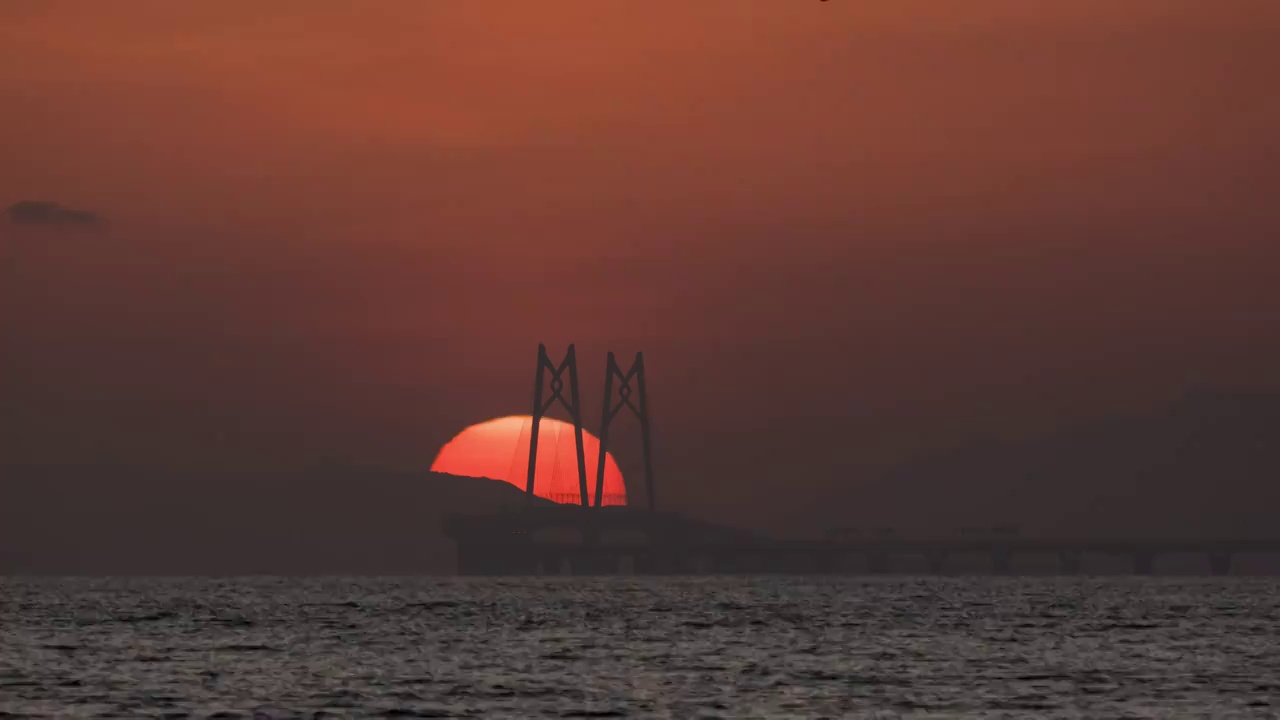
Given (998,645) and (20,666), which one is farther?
(998,645)

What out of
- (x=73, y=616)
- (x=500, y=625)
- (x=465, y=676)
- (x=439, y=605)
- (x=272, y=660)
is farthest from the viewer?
(x=439, y=605)

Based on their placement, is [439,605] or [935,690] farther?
[439,605]

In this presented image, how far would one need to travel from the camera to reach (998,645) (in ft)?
260

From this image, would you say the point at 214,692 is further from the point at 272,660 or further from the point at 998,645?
the point at 998,645

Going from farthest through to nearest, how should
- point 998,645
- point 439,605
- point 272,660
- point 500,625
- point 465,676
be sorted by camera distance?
point 439,605
point 500,625
point 998,645
point 272,660
point 465,676

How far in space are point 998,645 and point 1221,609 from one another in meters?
58.7

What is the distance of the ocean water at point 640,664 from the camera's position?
162 feet

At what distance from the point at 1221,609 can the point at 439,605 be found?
51136 millimetres

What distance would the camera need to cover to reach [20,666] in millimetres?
63625

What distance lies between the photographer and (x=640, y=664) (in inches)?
2569

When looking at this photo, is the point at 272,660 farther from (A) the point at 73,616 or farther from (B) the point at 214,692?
(A) the point at 73,616

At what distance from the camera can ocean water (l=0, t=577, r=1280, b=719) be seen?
49406mm

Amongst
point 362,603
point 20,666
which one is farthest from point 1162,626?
point 362,603

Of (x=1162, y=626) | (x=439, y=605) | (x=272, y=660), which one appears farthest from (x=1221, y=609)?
(x=272, y=660)
